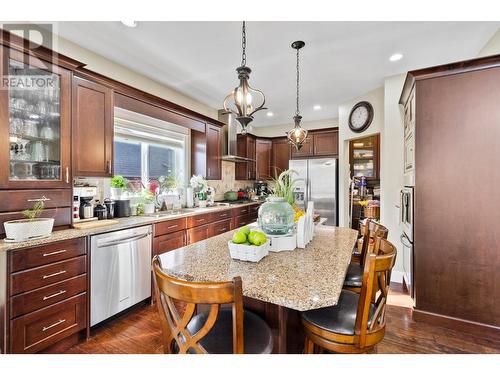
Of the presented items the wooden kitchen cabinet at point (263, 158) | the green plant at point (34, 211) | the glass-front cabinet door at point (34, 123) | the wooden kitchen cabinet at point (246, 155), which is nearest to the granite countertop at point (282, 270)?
the green plant at point (34, 211)

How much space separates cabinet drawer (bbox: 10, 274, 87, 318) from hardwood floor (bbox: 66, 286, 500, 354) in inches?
17.5

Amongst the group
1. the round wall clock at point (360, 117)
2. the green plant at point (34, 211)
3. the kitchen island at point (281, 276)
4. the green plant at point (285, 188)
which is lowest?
the kitchen island at point (281, 276)

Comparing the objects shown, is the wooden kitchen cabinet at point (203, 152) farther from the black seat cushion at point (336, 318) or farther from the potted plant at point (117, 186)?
the black seat cushion at point (336, 318)

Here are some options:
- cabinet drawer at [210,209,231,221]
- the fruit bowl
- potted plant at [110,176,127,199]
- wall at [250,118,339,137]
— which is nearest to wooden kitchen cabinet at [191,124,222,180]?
cabinet drawer at [210,209,231,221]

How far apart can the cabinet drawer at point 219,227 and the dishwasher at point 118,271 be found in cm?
119

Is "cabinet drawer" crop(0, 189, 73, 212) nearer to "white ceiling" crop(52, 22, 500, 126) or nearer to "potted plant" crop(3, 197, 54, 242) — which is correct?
"potted plant" crop(3, 197, 54, 242)

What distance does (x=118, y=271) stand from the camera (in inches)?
86.0

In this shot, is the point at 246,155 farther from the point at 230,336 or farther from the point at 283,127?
the point at 230,336

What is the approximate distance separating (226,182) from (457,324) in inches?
161

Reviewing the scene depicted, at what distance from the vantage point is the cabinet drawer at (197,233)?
312 centimetres

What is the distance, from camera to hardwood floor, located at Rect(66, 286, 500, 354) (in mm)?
1830
